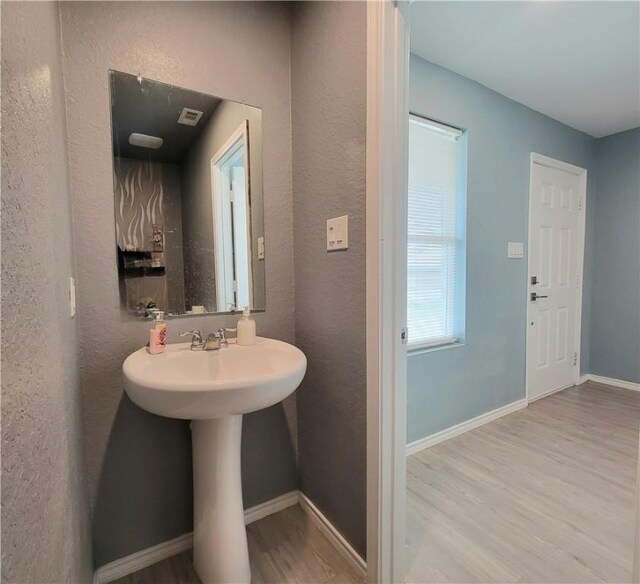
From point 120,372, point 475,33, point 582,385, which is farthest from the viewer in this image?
point 582,385

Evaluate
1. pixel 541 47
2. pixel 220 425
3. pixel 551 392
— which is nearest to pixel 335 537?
pixel 220 425

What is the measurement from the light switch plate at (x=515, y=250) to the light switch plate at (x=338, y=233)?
1824mm

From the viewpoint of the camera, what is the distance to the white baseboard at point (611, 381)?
309 cm

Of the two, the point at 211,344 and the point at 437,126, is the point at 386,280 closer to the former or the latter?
the point at 211,344

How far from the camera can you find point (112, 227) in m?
1.18

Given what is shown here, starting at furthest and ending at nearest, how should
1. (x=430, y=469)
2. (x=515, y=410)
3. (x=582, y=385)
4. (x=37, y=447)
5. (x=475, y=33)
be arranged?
(x=582, y=385), (x=515, y=410), (x=430, y=469), (x=475, y=33), (x=37, y=447)

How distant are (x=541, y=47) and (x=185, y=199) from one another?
2191 mm

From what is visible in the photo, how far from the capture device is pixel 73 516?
2.60 feet

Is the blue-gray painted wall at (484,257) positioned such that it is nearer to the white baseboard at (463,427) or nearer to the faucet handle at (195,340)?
the white baseboard at (463,427)

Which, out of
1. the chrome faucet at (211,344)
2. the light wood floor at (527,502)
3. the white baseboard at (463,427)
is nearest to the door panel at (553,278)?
the white baseboard at (463,427)

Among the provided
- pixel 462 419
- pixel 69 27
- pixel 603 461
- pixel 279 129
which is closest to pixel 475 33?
pixel 279 129

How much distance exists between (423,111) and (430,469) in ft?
7.04

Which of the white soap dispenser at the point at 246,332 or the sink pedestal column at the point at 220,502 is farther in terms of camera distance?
the white soap dispenser at the point at 246,332

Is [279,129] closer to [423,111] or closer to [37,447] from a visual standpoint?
[423,111]
